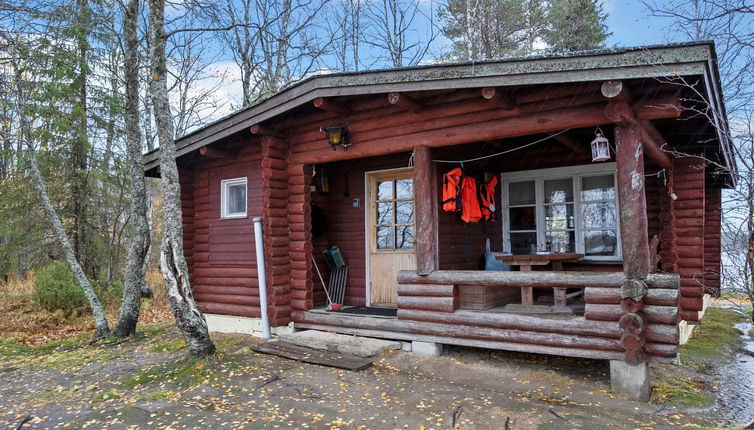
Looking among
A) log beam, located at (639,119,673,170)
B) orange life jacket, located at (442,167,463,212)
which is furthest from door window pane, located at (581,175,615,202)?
orange life jacket, located at (442,167,463,212)

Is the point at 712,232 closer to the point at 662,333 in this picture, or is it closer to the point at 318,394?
the point at 662,333

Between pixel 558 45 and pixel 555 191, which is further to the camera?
pixel 558 45

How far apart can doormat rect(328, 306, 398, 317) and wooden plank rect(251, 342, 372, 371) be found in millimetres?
1005

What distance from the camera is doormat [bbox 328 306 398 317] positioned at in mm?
7227

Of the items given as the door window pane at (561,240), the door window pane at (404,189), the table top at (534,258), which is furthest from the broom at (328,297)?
the door window pane at (561,240)

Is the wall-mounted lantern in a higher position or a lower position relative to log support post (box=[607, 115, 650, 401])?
higher

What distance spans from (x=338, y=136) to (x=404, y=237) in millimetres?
2091

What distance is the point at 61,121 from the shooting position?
1057cm

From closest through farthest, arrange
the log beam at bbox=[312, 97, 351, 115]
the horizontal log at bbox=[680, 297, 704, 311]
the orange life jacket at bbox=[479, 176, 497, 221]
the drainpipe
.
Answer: the log beam at bbox=[312, 97, 351, 115] < the horizontal log at bbox=[680, 297, 704, 311] < the drainpipe < the orange life jacket at bbox=[479, 176, 497, 221]

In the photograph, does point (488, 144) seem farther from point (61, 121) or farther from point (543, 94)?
point (61, 121)

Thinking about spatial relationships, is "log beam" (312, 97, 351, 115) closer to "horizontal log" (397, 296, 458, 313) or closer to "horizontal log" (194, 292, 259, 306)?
"horizontal log" (397, 296, 458, 313)

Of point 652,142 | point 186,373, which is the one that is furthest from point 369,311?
point 652,142

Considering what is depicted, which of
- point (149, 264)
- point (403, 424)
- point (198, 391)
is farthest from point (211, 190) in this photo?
point (149, 264)

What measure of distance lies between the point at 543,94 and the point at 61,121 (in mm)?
10254
